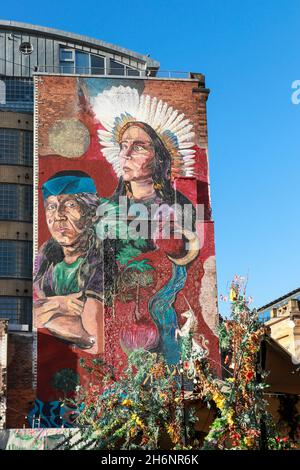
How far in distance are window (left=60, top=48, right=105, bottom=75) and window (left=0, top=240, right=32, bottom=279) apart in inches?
492

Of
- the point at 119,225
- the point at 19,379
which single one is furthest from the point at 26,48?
the point at 19,379

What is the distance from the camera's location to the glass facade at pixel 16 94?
4906 centimetres

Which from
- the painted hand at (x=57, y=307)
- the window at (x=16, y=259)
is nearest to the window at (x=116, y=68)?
the window at (x=16, y=259)

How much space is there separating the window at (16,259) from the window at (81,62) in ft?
41.0

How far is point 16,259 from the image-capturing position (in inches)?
1825

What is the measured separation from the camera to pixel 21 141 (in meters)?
48.0

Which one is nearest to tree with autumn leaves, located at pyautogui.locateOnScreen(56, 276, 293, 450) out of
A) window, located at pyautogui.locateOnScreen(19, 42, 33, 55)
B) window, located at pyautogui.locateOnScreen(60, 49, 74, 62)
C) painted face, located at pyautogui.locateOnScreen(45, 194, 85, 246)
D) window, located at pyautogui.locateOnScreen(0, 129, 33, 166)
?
painted face, located at pyautogui.locateOnScreen(45, 194, 85, 246)

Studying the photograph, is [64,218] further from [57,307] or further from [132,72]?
[132,72]

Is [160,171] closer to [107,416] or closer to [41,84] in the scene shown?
[41,84]

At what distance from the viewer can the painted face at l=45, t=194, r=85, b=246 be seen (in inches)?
1714

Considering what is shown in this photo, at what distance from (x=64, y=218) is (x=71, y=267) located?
2.71 meters

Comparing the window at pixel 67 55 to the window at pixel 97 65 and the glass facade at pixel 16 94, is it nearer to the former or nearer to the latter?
the window at pixel 97 65

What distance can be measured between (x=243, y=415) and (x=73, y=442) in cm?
576

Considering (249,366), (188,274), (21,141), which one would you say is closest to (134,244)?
(188,274)
